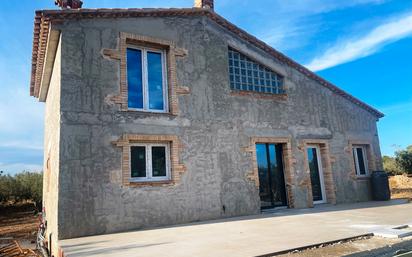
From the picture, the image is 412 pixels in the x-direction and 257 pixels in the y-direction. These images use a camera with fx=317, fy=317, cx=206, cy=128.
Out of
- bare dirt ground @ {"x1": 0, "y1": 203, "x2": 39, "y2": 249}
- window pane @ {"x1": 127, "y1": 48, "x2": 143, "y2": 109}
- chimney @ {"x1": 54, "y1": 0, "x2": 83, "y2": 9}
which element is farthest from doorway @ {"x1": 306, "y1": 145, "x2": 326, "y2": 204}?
bare dirt ground @ {"x1": 0, "y1": 203, "x2": 39, "y2": 249}

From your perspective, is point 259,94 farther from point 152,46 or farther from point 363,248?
point 363,248

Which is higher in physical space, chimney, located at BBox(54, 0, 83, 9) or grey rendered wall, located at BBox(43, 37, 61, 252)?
chimney, located at BBox(54, 0, 83, 9)

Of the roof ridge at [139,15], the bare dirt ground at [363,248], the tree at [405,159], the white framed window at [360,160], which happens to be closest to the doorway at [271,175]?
the roof ridge at [139,15]

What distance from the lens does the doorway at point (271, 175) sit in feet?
35.1

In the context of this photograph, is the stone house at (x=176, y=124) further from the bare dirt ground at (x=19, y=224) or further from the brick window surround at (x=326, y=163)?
the bare dirt ground at (x=19, y=224)

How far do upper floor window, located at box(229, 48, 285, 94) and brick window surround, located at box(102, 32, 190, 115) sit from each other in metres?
2.08

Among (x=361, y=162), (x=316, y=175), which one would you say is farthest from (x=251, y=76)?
(x=361, y=162)

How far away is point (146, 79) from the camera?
902 centimetres

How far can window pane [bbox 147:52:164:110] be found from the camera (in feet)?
29.9

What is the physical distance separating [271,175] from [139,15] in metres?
6.69

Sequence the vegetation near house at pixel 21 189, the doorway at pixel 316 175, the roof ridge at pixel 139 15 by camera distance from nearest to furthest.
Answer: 1. the roof ridge at pixel 139 15
2. the doorway at pixel 316 175
3. the vegetation near house at pixel 21 189

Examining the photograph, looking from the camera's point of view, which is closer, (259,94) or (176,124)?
(176,124)

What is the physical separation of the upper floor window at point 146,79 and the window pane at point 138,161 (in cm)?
114

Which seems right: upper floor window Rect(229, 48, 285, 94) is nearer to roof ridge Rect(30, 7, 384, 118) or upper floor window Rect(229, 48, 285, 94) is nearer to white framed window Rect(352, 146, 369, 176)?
roof ridge Rect(30, 7, 384, 118)
